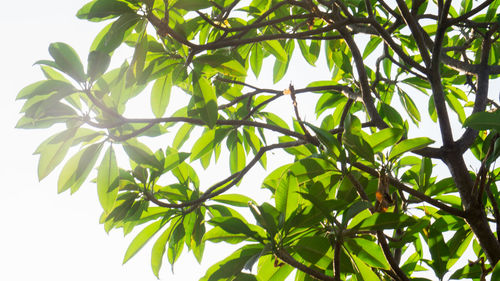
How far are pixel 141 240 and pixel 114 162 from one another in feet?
0.88

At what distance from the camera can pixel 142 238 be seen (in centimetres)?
128

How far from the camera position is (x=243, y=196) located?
4.53 feet

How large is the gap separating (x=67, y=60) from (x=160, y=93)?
330 millimetres

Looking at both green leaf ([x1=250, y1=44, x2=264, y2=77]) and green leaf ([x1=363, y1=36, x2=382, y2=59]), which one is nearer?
green leaf ([x1=250, y1=44, x2=264, y2=77])

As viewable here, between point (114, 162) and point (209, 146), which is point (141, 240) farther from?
point (209, 146)

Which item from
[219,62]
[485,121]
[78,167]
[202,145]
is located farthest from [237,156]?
[485,121]

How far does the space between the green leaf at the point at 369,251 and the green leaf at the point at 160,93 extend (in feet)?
2.27

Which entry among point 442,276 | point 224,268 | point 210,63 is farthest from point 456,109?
point 224,268

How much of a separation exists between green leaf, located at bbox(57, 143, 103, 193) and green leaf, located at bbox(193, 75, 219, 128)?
287 millimetres

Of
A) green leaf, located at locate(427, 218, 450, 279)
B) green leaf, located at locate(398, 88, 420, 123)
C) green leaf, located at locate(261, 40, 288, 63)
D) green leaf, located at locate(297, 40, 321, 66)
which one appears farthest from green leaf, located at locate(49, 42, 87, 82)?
green leaf, located at locate(398, 88, 420, 123)

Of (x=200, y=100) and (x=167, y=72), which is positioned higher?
(x=167, y=72)

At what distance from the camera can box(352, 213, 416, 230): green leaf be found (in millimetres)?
818

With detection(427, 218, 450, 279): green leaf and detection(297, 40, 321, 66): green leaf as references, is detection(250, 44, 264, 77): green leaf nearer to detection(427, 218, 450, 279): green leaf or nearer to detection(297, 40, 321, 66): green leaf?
detection(297, 40, 321, 66): green leaf

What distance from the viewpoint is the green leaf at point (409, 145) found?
2.97 ft
